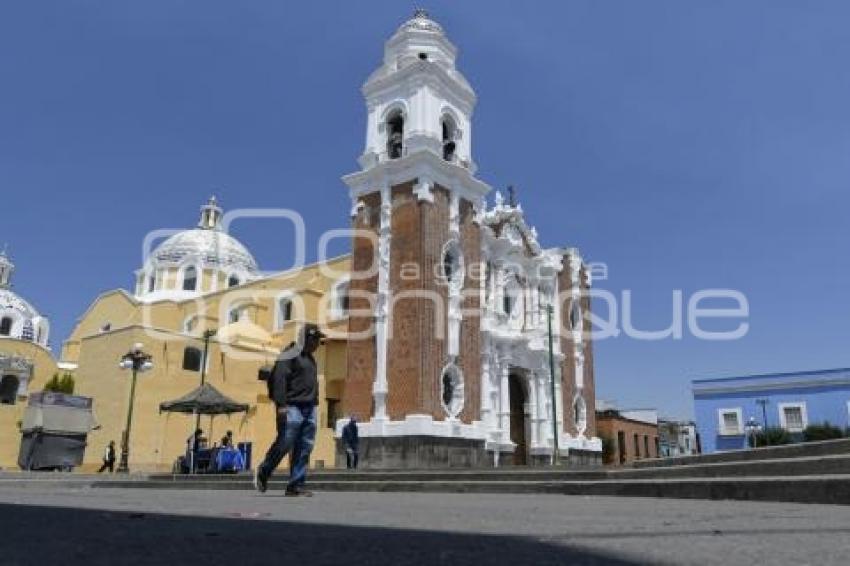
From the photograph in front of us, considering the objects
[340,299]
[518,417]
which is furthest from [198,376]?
[518,417]

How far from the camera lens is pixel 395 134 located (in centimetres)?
2502

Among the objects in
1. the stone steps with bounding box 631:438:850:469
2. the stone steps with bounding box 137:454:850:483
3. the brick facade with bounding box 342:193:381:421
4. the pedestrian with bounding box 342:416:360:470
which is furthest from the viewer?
the brick facade with bounding box 342:193:381:421

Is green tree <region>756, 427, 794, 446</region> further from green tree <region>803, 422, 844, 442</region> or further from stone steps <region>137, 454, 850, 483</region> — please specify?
stone steps <region>137, 454, 850, 483</region>

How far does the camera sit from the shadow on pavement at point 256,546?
2.21 m

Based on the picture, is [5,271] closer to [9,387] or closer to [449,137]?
[9,387]

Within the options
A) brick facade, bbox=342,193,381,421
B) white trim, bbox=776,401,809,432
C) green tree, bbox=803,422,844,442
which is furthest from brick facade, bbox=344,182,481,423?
white trim, bbox=776,401,809,432

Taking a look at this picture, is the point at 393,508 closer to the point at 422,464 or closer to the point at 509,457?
the point at 422,464

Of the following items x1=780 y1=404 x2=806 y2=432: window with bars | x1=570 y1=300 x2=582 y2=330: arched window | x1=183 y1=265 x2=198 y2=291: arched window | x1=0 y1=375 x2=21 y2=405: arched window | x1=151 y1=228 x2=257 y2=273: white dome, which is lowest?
x1=780 y1=404 x2=806 y2=432: window with bars

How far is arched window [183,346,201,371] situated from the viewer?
1075 inches

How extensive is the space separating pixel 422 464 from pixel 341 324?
9101mm

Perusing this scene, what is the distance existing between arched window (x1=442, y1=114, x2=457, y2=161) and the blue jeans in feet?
63.6

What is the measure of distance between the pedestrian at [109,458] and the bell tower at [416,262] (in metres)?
7.56

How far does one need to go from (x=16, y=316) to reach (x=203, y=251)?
1776 cm

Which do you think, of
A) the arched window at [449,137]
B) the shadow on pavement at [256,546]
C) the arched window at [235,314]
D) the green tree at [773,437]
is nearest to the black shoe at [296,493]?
the shadow on pavement at [256,546]
